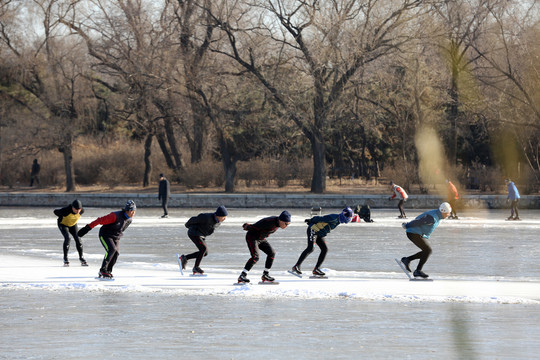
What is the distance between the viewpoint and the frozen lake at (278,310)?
8648 millimetres

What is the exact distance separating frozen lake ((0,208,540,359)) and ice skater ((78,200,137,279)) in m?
0.42

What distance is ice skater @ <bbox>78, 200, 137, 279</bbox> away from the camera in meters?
13.9

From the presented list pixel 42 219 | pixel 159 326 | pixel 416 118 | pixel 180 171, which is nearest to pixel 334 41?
pixel 416 118

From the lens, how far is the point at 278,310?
36.1 ft

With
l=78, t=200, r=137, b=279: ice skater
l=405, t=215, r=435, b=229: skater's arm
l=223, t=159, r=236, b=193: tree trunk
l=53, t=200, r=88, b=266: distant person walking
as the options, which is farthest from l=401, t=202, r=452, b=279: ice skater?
l=223, t=159, r=236, b=193: tree trunk

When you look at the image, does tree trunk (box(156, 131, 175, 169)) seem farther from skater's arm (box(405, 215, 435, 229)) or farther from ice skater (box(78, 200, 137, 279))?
skater's arm (box(405, 215, 435, 229))

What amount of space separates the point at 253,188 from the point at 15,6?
16821 millimetres

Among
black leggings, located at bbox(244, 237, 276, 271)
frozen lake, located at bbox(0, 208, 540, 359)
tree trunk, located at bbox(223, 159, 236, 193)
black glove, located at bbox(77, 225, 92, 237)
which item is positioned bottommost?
frozen lake, located at bbox(0, 208, 540, 359)

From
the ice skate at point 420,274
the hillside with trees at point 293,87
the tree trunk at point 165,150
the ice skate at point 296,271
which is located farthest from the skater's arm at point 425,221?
the tree trunk at point 165,150

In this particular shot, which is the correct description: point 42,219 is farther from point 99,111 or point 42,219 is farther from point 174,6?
point 99,111

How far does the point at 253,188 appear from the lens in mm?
46219

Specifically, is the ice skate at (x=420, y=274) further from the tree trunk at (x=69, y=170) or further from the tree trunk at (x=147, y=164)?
the tree trunk at (x=69, y=170)

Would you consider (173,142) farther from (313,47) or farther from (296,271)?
(296,271)

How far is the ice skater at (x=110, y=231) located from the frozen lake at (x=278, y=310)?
421 millimetres
